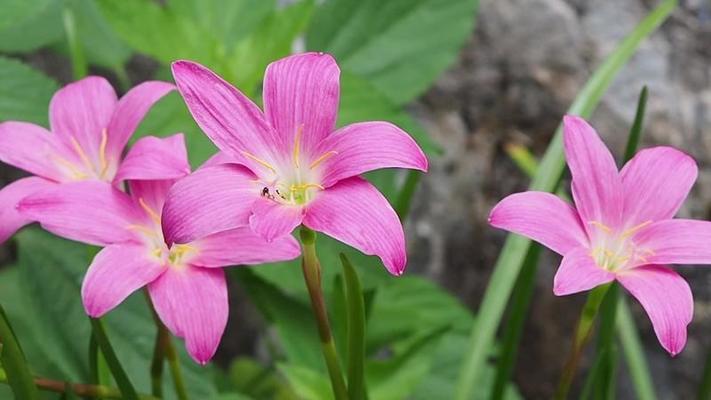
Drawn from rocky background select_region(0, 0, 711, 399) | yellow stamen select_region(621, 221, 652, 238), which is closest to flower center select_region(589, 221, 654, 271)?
yellow stamen select_region(621, 221, 652, 238)

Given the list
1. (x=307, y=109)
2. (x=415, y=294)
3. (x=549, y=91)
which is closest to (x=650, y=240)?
(x=307, y=109)

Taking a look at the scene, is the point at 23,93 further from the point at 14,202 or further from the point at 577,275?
the point at 577,275

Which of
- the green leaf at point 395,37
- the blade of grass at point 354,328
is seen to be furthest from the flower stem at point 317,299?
the green leaf at point 395,37

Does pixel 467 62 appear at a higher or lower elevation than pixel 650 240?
higher

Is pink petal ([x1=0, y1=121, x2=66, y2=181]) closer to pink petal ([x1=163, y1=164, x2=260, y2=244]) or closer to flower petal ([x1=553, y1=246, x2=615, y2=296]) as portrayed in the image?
pink petal ([x1=163, y1=164, x2=260, y2=244])

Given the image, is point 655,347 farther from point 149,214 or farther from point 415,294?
point 149,214

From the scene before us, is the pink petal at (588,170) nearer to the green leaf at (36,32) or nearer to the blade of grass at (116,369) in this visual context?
the blade of grass at (116,369)
